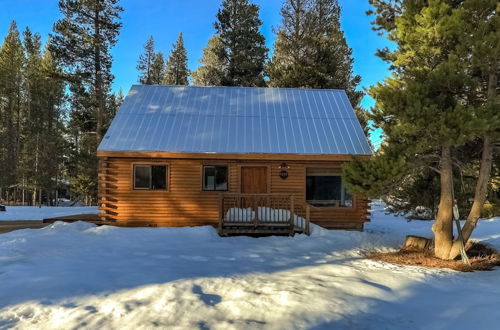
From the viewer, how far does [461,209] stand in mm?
A: 11570

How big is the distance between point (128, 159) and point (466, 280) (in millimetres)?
10206

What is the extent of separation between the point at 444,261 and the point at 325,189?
4.76 meters

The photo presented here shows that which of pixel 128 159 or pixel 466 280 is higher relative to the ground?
pixel 128 159

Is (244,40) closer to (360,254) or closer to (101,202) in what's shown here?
(101,202)

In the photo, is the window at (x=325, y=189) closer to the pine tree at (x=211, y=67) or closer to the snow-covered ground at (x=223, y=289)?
the snow-covered ground at (x=223, y=289)

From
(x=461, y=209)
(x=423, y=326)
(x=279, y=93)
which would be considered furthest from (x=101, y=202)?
(x=461, y=209)

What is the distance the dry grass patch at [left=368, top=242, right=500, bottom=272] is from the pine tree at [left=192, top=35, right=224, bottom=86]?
20864 mm

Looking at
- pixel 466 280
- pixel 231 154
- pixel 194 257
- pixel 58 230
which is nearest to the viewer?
pixel 466 280

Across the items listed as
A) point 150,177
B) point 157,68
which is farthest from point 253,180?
point 157,68

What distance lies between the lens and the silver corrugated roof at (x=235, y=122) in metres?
11.5

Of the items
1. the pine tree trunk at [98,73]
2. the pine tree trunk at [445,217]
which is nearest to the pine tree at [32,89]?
the pine tree trunk at [98,73]

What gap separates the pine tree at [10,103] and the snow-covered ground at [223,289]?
1135 inches

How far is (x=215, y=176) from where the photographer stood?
38.2 feet

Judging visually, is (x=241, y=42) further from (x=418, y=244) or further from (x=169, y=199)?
(x=418, y=244)
